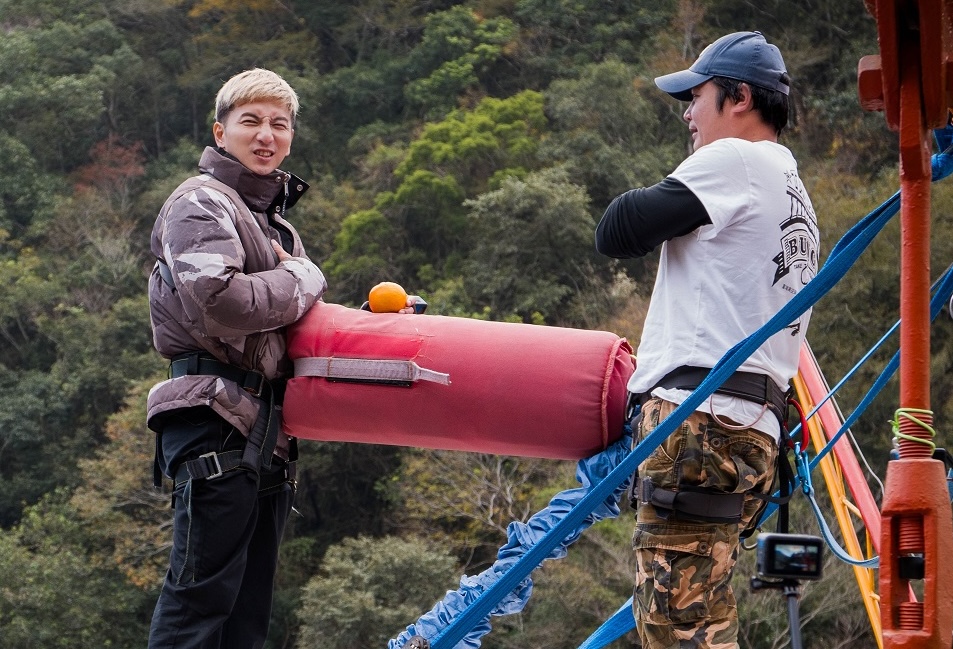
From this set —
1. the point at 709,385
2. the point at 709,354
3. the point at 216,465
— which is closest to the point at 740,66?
the point at 709,354

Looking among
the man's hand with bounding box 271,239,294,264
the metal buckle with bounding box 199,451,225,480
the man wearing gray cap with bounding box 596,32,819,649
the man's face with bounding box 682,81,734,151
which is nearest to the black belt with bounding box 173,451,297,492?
the metal buckle with bounding box 199,451,225,480

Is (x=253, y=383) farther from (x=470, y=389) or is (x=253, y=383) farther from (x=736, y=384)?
(x=736, y=384)

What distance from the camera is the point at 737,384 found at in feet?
7.72

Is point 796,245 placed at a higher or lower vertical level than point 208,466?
higher

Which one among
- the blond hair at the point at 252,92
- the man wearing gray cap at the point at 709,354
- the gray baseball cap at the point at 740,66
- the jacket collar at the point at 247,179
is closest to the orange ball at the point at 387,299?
the jacket collar at the point at 247,179

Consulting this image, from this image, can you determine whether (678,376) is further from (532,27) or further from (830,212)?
(532,27)

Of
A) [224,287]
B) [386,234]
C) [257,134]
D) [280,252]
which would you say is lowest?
A: [224,287]

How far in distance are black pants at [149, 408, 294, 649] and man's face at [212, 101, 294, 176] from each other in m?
0.59

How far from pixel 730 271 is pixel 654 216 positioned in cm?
19

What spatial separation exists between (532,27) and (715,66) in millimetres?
29002

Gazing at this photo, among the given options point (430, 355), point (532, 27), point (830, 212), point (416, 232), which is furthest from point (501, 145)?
point (430, 355)

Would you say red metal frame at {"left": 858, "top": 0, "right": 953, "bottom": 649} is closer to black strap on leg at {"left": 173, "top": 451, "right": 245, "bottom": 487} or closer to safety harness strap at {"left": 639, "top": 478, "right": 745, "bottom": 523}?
safety harness strap at {"left": 639, "top": 478, "right": 745, "bottom": 523}

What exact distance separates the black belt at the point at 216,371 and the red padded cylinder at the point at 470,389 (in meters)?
0.08

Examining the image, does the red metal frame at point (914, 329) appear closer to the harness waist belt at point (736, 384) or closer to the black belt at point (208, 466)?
the harness waist belt at point (736, 384)
